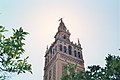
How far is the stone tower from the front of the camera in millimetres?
56047

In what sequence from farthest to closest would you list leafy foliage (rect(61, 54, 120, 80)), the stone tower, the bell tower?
the bell tower
the stone tower
leafy foliage (rect(61, 54, 120, 80))

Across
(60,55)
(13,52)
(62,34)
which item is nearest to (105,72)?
(13,52)

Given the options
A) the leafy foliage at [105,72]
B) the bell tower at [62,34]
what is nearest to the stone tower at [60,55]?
the bell tower at [62,34]

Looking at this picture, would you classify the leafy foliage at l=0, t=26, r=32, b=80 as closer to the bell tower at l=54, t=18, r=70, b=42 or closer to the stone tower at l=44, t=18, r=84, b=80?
the stone tower at l=44, t=18, r=84, b=80

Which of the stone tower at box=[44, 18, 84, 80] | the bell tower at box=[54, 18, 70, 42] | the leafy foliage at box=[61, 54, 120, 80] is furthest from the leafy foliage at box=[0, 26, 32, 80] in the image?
the bell tower at box=[54, 18, 70, 42]

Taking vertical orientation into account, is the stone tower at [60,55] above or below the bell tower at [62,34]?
below

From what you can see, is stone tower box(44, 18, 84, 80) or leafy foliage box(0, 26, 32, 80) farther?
stone tower box(44, 18, 84, 80)

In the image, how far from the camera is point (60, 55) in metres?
57.9

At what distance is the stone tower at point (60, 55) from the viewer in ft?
184

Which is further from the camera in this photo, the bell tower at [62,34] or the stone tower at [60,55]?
the bell tower at [62,34]

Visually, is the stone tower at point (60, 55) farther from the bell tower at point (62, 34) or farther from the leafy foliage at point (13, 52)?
the leafy foliage at point (13, 52)

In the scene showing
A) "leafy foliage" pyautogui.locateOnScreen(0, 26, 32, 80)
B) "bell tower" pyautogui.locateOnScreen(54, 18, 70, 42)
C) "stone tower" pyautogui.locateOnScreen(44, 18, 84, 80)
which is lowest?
"leafy foliage" pyautogui.locateOnScreen(0, 26, 32, 80)

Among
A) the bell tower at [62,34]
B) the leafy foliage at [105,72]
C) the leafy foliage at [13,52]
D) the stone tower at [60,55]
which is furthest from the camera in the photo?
the bell tower at [62,34]

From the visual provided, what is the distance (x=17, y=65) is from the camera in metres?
6.22
